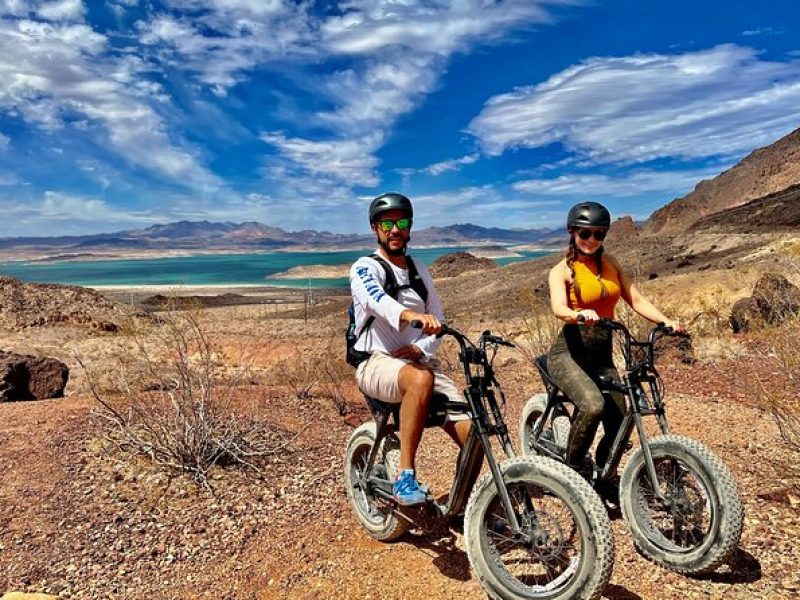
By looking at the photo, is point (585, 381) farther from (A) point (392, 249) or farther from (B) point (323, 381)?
(B) point (323, 381)

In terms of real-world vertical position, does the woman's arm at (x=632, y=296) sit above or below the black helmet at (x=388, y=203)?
below

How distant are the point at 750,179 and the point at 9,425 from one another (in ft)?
248

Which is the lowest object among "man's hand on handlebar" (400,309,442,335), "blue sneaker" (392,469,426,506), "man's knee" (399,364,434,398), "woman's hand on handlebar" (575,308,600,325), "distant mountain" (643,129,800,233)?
"blue sneaker" (392,469,426,506)

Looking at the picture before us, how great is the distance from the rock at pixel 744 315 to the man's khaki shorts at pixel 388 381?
10.8m

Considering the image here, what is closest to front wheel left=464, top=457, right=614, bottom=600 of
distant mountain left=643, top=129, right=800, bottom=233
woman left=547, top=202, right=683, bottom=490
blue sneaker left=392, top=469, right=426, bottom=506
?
blue sneaker left=392, top=469, right=426, bottom=506

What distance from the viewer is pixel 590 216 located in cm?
438

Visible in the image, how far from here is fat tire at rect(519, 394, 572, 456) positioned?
5027mm

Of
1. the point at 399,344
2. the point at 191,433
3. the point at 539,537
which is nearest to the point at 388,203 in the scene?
the point at 399,344

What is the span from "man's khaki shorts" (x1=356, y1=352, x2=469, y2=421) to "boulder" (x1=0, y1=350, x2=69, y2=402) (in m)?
7.28

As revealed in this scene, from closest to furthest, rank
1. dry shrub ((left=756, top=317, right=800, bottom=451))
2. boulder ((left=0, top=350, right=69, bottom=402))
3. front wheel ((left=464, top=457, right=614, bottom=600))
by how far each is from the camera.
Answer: front wheel ((left=464, top=457, right=614, bottom=600)), dry shrub ((left=756, top=317, right=800, bottom=451)), boulder ((left=0, top=350, right=69, bottom=402))

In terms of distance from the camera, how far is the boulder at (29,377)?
9.12 m

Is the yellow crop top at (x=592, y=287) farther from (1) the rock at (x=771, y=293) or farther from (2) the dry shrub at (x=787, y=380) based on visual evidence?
(1) the rock at (x=771, y=293)

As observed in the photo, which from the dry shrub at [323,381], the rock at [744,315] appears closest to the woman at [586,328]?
the dry shrub at [323,381]

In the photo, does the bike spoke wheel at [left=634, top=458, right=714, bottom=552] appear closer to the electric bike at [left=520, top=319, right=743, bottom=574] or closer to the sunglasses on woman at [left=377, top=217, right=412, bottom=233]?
the electric bike at [left=520, top=319, right=743, bottom=574]
